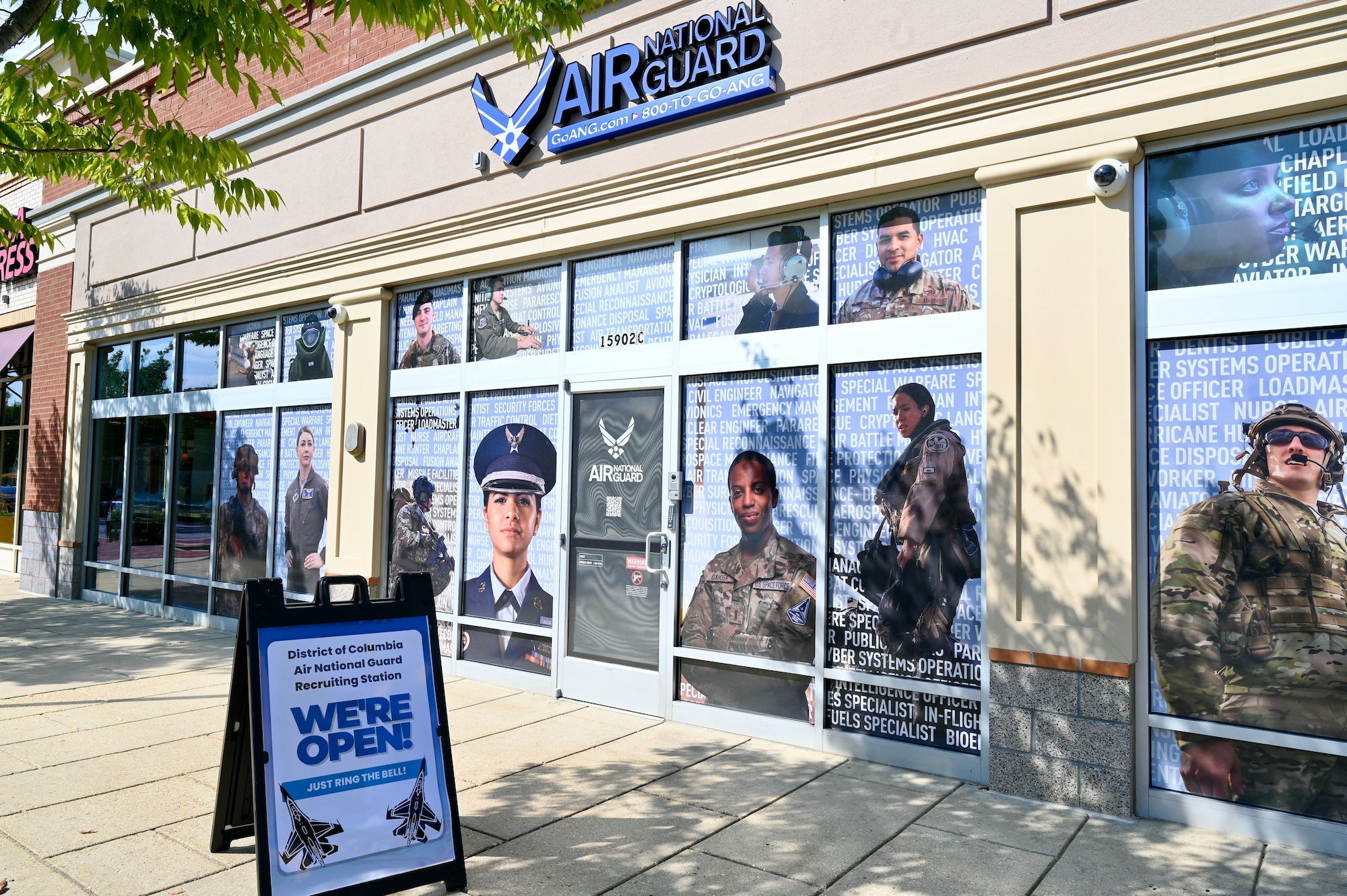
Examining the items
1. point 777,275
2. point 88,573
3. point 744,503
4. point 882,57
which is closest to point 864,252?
point 777,275

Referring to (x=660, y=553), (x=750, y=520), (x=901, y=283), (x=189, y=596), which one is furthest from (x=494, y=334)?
(x=189, y=596)

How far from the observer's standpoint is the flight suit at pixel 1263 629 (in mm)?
4449

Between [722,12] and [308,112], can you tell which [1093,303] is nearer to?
[722,12]

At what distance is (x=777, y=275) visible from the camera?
6422 millimetres

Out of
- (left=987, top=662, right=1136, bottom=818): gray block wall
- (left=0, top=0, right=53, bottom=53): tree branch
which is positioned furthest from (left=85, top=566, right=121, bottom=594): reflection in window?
(left=987, top=662, right=1136, bottom=818): gray block wall

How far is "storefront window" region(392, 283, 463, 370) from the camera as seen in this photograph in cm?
850

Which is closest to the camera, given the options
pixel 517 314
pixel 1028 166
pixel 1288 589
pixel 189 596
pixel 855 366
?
pixel 1288 589

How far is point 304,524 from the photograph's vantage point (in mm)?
9633

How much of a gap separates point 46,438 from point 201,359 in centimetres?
426

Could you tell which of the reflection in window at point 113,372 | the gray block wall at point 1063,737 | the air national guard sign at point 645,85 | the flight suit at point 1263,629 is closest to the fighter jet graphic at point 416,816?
the gray block wall at point 1063,737

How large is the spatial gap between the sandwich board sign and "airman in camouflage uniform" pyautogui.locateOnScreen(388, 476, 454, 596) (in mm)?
4178

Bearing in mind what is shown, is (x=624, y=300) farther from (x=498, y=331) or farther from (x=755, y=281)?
(x=498, y=331)

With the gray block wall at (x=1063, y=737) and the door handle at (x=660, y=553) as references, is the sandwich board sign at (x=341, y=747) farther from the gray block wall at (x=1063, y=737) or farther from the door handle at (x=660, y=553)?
the gray block wall at (x=1063, y=737)

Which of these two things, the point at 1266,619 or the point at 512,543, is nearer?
the point at 1266,619
